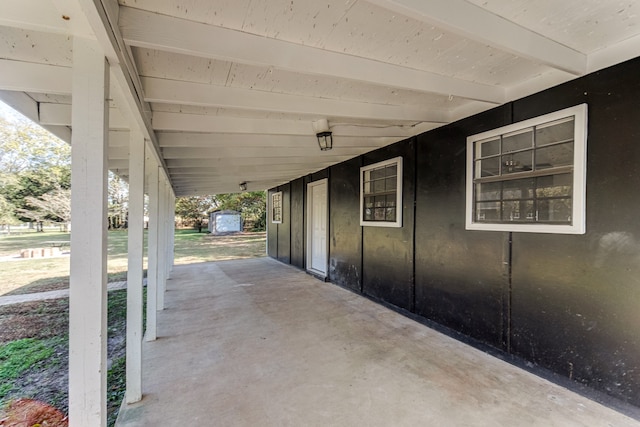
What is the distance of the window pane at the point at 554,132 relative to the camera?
2.37 metres

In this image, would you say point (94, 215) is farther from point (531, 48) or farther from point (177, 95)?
point (531, 48)

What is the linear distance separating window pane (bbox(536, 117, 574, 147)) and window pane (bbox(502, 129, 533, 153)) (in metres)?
0.07

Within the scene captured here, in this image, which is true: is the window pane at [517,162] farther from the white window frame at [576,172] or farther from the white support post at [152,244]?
the white support post at [152,244]

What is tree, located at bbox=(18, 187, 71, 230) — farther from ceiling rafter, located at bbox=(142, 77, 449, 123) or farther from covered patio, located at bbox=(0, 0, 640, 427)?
ceiling rafter, located at bbox=(142, 77, 449, 123)

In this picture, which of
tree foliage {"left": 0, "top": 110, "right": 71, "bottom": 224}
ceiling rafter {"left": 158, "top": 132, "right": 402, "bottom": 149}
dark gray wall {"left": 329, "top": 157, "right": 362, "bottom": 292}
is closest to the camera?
ceiling rafter {"left": 158, "top": 132, "right": 402, "bottom": 149}

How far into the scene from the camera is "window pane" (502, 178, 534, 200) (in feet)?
8.63

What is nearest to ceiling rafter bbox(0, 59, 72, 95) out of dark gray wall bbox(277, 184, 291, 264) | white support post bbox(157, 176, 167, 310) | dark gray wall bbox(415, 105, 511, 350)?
white support post bbox(157, 176, 167, 310)

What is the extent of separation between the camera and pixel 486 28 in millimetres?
1574

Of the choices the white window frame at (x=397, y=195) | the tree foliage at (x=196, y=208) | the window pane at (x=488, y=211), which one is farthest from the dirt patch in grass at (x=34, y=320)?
the tree foliage at (x=196, y=208)

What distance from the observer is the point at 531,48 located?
1.78 metres

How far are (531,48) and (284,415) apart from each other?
2.89 meters

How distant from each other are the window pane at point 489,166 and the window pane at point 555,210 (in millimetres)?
525

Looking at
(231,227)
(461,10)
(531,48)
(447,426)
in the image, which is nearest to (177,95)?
(461,10)

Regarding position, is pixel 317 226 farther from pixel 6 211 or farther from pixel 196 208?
pixel 196 208
